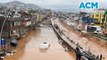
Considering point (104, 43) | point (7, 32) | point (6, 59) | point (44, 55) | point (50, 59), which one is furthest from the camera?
point (104, 43)

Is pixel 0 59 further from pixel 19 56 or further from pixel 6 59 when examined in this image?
pixel 19 56

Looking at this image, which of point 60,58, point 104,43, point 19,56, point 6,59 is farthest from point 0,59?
point 104,43

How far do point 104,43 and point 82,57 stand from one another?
60.5ft

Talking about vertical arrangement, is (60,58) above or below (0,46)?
below

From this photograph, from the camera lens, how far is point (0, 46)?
3005 cm

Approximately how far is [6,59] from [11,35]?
1233 centimetres

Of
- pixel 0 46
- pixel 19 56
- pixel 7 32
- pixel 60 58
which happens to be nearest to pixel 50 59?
pixel 60 58

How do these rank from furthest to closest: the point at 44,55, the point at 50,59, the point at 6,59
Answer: the point at 44,55 → the point at 50,59 → the point at 6,59

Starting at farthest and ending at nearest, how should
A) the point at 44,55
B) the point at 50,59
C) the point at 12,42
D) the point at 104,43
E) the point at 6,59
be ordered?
the point at 104,43 → the point at 12,42 → the point at 44,55 → the point at 50,59 → the point at 6,59

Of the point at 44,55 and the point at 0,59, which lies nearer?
the point at 0,59

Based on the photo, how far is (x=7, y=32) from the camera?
132 ft

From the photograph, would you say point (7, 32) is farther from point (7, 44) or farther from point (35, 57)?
point (35, 57)

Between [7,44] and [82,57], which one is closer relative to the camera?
[82,57]

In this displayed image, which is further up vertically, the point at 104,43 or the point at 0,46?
the point at 0,46
